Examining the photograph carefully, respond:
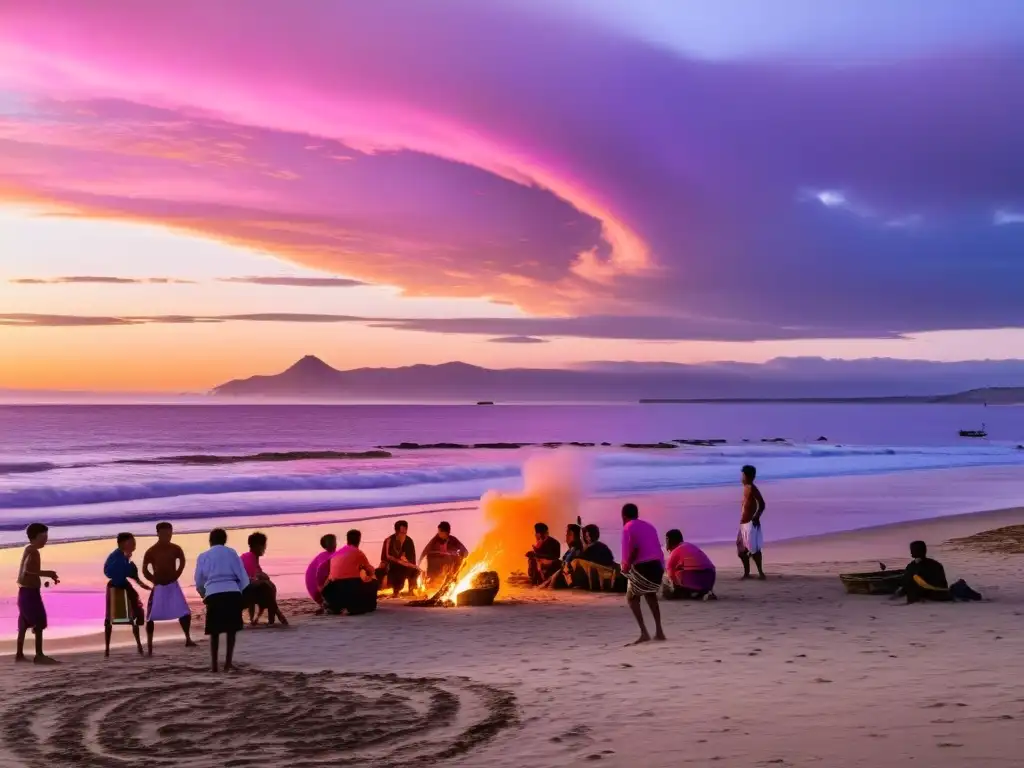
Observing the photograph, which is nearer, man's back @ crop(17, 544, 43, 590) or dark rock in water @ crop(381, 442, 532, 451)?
man's back @ crop(17, 544, 43, 590)

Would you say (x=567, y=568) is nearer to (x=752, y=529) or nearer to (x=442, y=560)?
(x=442, y=560)

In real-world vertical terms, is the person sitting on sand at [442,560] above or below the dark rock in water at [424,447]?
below

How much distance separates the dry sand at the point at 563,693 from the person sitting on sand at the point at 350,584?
0.38m

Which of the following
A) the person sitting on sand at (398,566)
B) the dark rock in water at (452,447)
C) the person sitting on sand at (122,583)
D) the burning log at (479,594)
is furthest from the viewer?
the dark rock in water at (452,447)

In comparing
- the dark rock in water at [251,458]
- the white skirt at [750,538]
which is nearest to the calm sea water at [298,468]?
the dark rock in water at [251,458]

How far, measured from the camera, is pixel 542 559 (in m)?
19.0

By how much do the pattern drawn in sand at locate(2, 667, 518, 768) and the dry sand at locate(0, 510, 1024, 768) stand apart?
29 mm

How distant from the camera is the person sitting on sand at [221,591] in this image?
11.9 meters

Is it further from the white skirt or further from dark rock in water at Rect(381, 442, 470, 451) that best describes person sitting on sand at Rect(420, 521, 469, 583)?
dark rock in water at Rect(381, 442, 470, 451)

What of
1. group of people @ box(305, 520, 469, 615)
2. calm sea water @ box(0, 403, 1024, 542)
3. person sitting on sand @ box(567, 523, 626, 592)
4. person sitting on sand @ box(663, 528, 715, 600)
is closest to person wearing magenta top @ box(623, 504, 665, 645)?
person sitting on sand @ box(663, 528, 715, 600)

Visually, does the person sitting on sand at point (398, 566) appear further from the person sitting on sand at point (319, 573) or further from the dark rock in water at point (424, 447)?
the dark rock in water at point (424, 447)

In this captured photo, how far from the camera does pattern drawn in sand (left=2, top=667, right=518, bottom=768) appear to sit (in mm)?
8625

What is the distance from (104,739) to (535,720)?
3766 mm

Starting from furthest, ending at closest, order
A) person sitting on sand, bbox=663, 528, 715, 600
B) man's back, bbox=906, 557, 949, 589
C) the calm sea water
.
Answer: the calm sea water < person sitting on sand, bbox=663, 528, 715, 600 < man's back, bbox=906, 557, 949, 589
